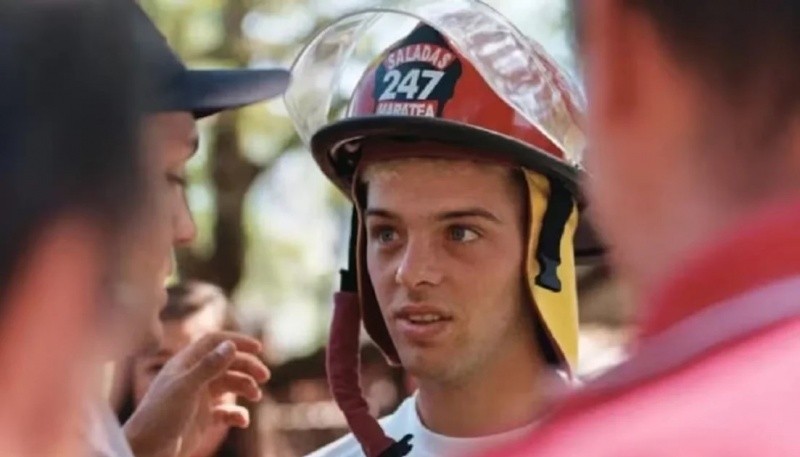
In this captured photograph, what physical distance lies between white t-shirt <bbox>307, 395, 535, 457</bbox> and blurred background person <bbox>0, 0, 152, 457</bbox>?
5.36 ft

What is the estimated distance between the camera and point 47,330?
1.53 m

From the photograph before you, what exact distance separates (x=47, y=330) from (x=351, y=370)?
188 cm

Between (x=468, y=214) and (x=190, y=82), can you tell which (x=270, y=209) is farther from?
(x=190, y=82)

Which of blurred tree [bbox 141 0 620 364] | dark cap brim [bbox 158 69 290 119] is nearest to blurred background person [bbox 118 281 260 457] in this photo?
dark cap brim [bbox 158 69 290 119]

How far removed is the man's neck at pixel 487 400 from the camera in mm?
3223

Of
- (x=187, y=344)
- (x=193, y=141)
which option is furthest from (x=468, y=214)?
(x=187, y=344)

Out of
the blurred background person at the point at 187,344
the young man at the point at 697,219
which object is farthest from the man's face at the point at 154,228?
the blurred background person at the point at 187,344

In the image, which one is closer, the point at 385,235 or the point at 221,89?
the point at 221,89

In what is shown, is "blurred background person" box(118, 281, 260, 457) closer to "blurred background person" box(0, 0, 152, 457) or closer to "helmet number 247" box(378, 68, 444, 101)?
"helmet number 247" box(378, 68, 444, 101)

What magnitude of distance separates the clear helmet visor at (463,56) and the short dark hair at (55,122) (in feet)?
5.63

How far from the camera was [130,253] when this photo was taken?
157 centimetres

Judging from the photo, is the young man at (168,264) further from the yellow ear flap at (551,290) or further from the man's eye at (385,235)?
the yellow ear flap at (551,290)

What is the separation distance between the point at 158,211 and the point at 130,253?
0.19 feet

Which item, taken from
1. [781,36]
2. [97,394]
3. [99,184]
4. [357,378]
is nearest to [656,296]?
[781,36]
